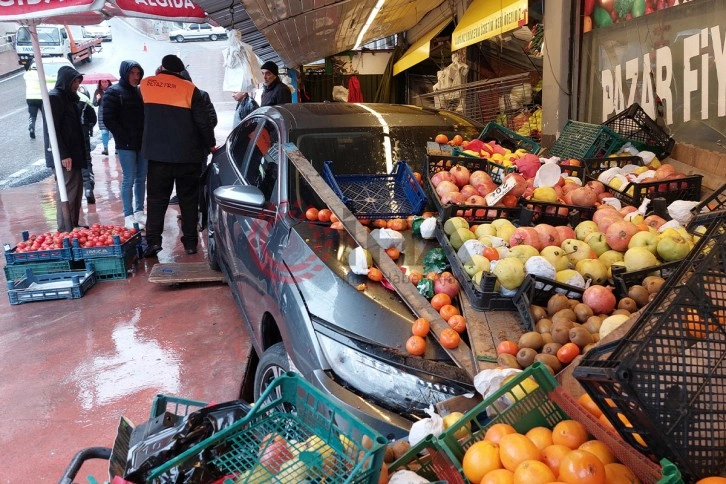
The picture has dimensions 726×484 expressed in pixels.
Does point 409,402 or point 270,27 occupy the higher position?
point 270,27

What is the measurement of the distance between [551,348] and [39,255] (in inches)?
212

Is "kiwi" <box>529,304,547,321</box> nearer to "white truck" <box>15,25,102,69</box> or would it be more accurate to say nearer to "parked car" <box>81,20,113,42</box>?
"white truck" <box>15,25,102,69</box>

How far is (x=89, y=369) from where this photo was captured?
4.27m

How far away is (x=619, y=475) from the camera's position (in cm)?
150

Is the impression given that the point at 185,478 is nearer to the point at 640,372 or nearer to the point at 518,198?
the point at 640,372

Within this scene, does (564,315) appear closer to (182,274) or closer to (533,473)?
(533,473)

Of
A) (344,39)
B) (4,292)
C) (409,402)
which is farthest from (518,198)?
(344,39)

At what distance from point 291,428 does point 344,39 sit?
13806 millimetres

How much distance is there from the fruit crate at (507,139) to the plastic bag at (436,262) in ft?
7.13

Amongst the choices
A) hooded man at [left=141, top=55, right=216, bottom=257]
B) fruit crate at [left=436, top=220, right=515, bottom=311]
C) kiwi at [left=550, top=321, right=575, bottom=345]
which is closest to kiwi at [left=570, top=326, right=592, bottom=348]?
kiwi at [left=550, top=321, right=575, bottom=345]

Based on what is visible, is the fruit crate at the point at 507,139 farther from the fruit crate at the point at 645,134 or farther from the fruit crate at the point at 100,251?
the fruit crate at the point at 100,251

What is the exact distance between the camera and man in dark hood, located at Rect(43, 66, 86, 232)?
742 cm

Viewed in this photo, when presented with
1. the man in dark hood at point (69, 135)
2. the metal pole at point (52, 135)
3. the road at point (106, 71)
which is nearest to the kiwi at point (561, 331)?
the metal pole at point (52, 135)

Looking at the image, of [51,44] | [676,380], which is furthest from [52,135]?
[51,44]
